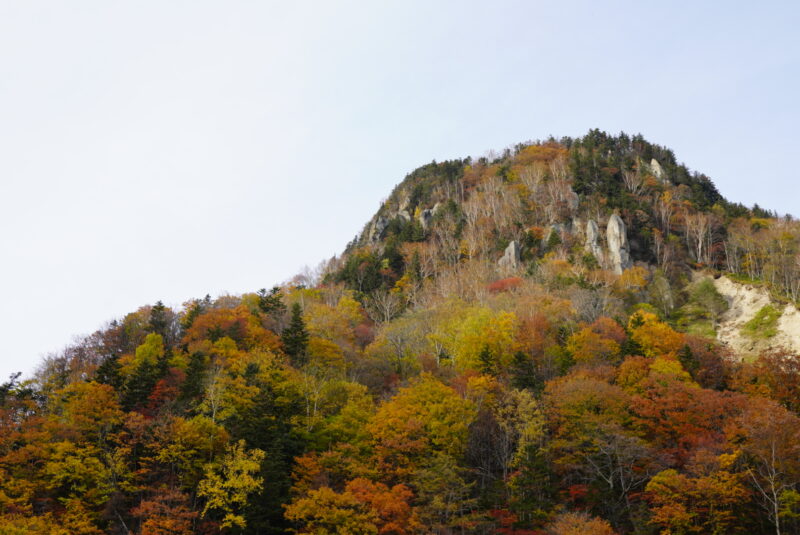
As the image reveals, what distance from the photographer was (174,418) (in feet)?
127

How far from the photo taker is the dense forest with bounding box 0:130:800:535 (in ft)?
111

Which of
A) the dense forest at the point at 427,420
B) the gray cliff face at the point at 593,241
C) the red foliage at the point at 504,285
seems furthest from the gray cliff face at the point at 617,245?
the red foliage at the point at 504,285

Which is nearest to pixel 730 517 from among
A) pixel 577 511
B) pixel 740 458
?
pixel 740 458

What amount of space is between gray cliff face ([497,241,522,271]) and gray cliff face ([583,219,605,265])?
1045 cm

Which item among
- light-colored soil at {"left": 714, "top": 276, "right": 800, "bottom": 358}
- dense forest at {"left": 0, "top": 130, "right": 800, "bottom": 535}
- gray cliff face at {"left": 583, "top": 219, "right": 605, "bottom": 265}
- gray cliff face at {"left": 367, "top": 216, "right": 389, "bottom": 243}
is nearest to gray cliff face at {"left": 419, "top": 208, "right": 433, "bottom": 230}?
gray cliff face at {"left": 367, "top": 216, "right": 389, "bottom": 243}

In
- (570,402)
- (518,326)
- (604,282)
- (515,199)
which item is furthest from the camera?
(515,199)

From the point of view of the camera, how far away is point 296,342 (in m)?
52.9

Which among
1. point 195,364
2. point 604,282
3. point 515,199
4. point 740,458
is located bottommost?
point 740,458

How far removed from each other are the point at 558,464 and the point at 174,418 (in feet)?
88.0

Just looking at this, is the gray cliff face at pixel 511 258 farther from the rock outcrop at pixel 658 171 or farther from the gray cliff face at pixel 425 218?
the rock outcrop at pixel 658 171

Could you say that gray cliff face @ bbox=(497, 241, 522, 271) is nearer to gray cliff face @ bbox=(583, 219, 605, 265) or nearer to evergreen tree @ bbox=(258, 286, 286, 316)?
gray cliff face @ bbox=(583, 219, 605, 265)

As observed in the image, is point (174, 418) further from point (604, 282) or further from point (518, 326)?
point (604, 282)

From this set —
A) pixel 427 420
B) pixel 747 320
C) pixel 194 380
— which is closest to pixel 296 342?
pixel 194 380

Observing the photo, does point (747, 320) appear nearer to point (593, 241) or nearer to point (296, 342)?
point (593, 241)
